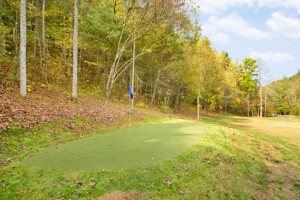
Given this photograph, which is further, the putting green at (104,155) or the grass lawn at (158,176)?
the putting green at (104,155)

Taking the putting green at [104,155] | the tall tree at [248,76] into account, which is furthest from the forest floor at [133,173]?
the tall tree at [248,76]

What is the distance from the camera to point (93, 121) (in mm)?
8391

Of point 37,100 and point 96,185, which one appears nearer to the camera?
point 96,185

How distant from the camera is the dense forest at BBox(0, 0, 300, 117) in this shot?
10561mm

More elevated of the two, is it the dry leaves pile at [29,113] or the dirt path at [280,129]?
the dry leaves pile at [29,113]

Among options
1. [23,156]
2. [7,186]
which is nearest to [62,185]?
[7,186]

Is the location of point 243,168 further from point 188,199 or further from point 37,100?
point 37,100

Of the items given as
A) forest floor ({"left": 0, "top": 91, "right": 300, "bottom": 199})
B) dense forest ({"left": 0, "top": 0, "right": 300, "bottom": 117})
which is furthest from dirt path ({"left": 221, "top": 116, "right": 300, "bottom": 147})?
dense forest ({"left": 0, "top": 0, "right": 300, "bottom": 117})

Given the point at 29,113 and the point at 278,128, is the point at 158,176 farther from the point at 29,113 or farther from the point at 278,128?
the point at 278,128

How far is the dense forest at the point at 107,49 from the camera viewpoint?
416 inches

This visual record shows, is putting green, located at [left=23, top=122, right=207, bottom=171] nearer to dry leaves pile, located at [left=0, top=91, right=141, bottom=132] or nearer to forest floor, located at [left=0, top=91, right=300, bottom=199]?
forest floor, located at [left=0, top=91, right=300, bottom=199]

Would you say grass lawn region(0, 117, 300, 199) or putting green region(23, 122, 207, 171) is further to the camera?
putting green region(23, 122, 207, 171)

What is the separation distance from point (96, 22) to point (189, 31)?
809 centimetres

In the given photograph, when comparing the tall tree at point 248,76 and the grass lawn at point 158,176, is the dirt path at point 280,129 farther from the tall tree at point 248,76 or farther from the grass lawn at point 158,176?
the tall tree at point 248,76
